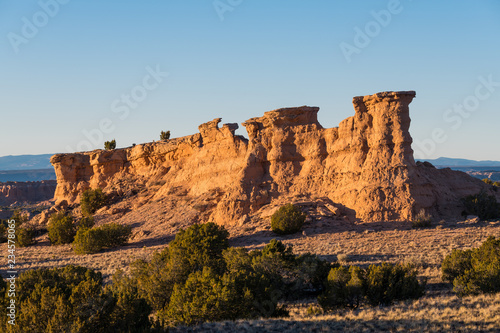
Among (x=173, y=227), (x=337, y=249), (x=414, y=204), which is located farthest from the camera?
(x=173, y=227)

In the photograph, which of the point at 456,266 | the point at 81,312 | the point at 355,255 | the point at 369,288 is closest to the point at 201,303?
the point at 81,312

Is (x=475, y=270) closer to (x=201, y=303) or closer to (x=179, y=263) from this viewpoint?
(x=201, y=303)

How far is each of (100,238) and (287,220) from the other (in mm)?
11806

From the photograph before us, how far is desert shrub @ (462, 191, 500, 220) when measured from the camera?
27.8 metres

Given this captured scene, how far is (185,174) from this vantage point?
36969mm

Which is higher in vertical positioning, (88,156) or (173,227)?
(88,156)

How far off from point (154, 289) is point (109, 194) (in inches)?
979

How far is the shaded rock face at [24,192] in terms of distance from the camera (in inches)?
3506

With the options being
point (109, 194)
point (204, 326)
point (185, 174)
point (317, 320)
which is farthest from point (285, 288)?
point (109, 194)

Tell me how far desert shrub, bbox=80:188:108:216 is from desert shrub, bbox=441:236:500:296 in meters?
29.4

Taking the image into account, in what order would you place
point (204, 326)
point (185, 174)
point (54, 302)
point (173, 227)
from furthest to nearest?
point (185, 174) < point (173, 227) < point (204, 326) < point (54, 302)

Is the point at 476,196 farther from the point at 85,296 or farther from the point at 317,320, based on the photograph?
the point at 85,296

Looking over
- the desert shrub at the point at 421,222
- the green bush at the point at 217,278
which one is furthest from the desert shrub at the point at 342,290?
the desert shrub at the point at 421,222

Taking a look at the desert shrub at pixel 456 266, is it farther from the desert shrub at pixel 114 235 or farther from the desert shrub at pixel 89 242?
the desert shrub at pixel 89 242
